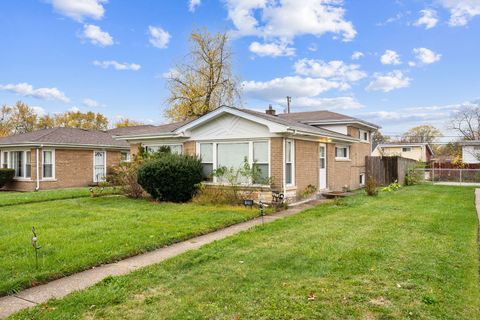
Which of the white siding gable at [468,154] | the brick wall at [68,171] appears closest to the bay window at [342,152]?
the brick wall at [68,171]

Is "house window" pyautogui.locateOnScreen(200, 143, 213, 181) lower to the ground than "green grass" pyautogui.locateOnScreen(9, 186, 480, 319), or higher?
higher

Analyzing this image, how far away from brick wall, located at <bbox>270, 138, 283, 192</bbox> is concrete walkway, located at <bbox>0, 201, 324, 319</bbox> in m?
4.57

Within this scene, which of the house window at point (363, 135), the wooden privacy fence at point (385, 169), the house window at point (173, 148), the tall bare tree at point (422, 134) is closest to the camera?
the house window at point (173, 148)

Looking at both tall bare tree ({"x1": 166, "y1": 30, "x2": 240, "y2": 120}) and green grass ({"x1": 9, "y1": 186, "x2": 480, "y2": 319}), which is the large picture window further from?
tall bare tree ({"x1": 166, "y1": 30, "x2": 240, "y2": 120})

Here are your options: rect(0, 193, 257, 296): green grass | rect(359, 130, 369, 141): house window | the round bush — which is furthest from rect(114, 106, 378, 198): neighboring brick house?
rect(359, 130, 369, 141): house window

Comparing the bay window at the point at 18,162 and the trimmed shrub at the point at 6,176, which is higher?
the bay window at the point at 18,162

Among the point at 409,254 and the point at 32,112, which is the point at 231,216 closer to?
the point at 409,254

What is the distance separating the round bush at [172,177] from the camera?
1318 cm

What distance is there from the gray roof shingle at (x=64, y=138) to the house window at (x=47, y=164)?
2.81 feet

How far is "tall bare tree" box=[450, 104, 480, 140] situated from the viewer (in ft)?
178

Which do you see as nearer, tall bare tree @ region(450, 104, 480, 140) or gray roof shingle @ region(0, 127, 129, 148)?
gray roof shingle @ region(0, 127, 129, 148)

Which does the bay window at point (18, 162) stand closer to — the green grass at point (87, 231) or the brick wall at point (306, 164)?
the green grass at point (87, 231)

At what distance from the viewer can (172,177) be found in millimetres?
13141

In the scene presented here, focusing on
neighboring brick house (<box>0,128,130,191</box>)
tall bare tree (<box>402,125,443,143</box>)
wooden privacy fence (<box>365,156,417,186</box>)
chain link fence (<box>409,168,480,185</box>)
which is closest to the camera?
neighboring brick house (<box>0,128,130,191</box>)
